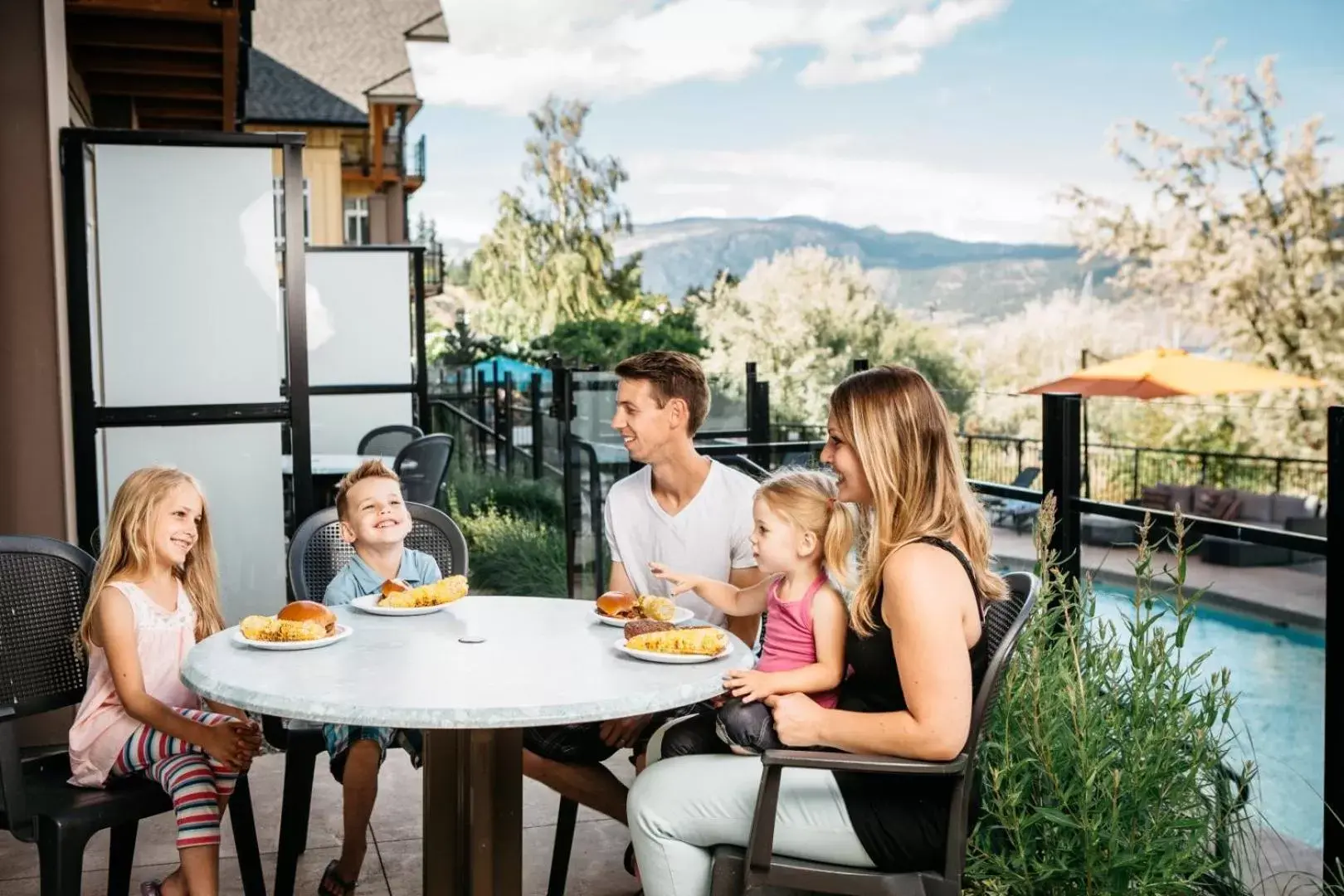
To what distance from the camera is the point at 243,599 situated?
5363 millimetres

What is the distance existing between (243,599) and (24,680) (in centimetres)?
251

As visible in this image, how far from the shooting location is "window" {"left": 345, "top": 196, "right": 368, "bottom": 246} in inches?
1160

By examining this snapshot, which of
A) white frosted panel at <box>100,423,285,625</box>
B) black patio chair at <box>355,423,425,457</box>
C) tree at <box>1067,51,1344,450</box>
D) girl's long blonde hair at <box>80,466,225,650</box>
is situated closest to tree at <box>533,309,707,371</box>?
tree at <box>1067,51,1344,450</box>

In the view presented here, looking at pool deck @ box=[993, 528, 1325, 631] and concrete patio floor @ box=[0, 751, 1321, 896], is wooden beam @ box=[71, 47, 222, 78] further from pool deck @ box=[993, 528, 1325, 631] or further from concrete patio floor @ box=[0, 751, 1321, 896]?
pool deck @ box=[993, 528, 1325, 631]

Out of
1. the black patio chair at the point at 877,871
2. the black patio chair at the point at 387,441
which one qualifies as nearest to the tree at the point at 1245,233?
the black patio chair at the point at 387,441

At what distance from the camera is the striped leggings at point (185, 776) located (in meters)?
2.78

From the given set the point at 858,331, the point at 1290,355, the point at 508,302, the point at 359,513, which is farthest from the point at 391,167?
the point at 359,513

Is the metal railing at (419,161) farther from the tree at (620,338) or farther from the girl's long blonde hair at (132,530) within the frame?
the girl's long blonde hair at (132,530)

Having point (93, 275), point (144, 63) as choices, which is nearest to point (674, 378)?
point (93, 275)

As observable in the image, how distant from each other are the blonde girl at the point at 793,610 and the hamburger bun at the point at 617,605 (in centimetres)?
33

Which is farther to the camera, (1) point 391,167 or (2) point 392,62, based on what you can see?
(1) point 391,167

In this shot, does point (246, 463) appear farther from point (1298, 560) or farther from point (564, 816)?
point (1298, 560)

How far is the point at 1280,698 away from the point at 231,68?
37.0 feet

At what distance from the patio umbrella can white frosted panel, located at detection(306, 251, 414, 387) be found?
28.7 ft
